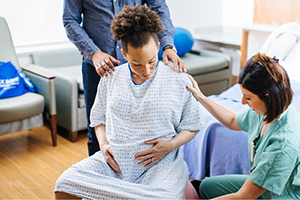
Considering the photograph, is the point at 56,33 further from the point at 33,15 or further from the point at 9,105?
the point at 9,105

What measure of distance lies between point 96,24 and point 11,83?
1284 millimetres

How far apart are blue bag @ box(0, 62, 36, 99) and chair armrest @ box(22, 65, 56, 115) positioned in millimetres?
70

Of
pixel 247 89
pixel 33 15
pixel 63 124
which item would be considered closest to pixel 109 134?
pixel 247 89

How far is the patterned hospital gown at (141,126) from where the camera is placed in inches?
58.5

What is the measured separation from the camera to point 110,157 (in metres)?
1.56

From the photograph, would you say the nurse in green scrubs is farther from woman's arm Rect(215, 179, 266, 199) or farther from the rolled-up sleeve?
the rolled-up sleeve

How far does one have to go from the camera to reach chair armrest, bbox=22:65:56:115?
9.49ft

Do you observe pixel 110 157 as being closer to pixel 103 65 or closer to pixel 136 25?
pixel 103 65

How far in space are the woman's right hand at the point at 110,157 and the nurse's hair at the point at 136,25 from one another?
44 cm

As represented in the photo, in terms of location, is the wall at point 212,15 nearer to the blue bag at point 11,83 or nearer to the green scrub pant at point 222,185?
the blue bag at point 11,83

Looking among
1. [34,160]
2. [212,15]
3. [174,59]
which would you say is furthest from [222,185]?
[212,15]

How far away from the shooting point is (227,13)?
469 centimetres

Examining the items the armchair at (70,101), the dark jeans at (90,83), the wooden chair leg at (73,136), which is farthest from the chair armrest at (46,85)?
the dark jeans at (90,83)

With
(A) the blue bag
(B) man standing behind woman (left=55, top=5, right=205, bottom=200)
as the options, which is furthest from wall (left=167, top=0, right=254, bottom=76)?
(B) man standing behind woman (left=55, top=5, right=205, bottom=200)
